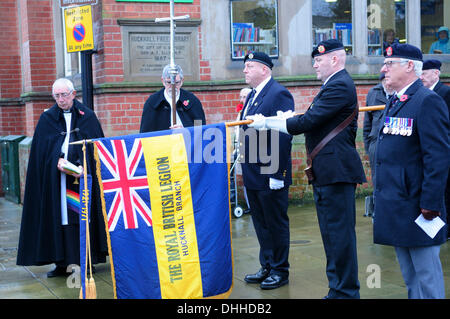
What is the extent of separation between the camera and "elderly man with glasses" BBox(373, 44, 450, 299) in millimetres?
4195

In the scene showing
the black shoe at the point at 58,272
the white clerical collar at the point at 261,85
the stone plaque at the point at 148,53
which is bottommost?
the black shoe at the point at 58,272

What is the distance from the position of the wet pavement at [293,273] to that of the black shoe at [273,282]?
51mm

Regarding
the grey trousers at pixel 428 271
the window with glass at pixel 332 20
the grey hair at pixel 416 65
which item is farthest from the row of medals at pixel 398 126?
the window with glass at pixel 332 20

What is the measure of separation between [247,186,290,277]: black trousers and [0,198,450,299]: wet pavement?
25 cm

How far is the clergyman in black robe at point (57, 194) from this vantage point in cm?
670

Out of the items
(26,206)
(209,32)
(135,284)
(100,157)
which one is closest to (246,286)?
(135,284)

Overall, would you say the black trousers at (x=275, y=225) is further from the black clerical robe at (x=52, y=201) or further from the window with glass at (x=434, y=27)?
the window with glass at (x=434, y=27)

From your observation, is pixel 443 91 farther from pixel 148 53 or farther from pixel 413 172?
pixel 148 53

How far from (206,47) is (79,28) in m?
2.97

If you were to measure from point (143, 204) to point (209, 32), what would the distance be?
608 cm

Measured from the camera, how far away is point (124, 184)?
5055 mm

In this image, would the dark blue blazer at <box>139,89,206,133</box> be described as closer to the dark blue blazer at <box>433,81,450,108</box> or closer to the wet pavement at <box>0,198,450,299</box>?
the wet pavement at <box>0,198,450,299</box>

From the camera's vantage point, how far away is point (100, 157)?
16.5 feet

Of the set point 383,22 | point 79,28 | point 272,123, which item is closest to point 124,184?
point 272,123
